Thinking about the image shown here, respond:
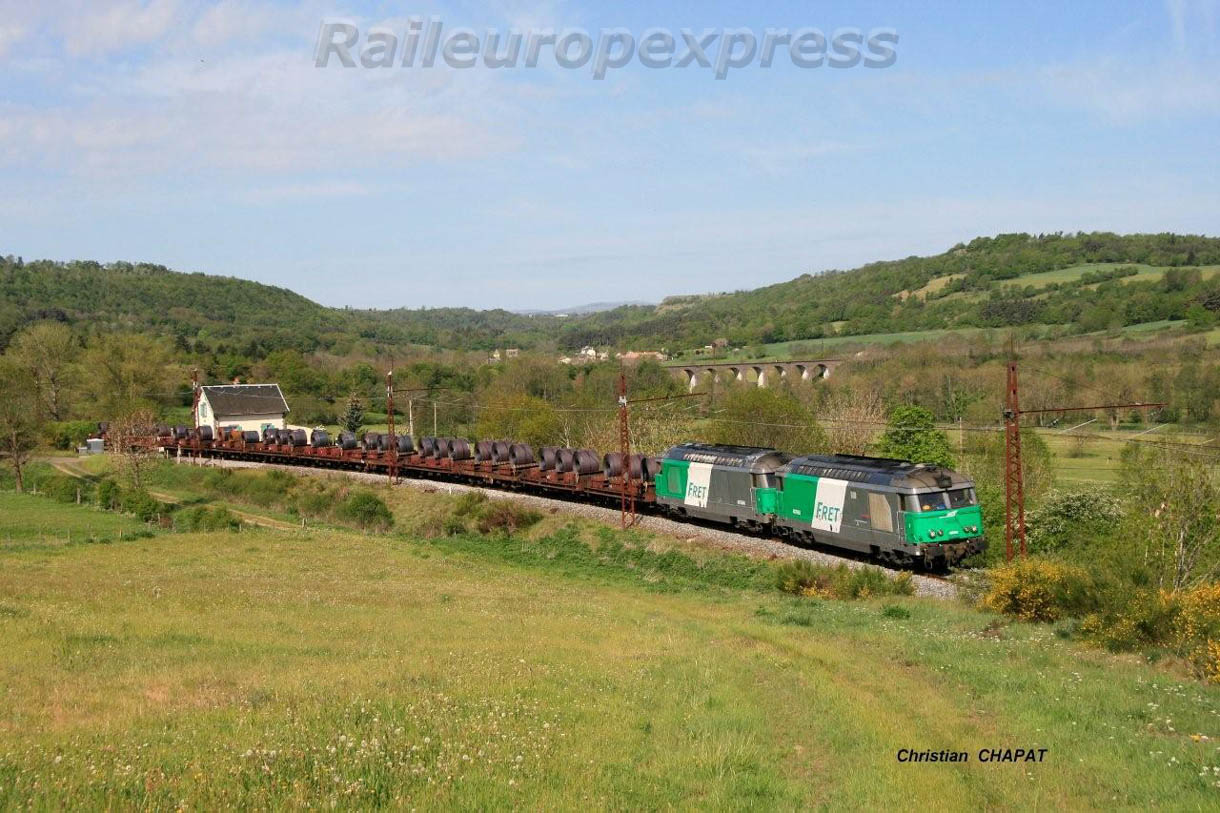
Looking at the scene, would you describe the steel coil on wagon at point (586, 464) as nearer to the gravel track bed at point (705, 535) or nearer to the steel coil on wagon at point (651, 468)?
the gravel track bed at point (705, 535)

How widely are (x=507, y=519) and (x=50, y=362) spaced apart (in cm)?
8559

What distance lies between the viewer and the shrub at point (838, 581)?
25.8 meters

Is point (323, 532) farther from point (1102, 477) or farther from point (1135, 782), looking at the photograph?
Answer: point (1102, 477)

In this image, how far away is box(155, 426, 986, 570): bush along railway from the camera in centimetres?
2789

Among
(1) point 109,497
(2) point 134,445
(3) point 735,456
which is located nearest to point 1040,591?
(3) point 735,456

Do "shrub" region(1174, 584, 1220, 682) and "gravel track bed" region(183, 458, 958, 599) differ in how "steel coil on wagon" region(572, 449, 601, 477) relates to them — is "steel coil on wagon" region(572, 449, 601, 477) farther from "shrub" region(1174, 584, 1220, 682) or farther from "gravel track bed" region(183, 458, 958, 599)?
"shrub" region(1174, 584, 1220, 682)

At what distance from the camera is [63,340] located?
104188 millimetres

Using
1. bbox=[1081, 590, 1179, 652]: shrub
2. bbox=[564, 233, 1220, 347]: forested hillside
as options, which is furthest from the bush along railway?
bbox=[564, 233, 1220, 347]: forested hillside

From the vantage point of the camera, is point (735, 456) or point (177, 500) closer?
point (735, 456)

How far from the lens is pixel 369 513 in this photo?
4859 centimetres

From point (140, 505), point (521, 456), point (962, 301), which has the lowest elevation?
point (140, 505)

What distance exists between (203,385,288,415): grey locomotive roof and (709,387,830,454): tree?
53.7 metres

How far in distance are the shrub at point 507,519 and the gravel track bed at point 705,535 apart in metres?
1.28

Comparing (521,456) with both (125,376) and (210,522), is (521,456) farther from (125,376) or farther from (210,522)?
(125,376)
